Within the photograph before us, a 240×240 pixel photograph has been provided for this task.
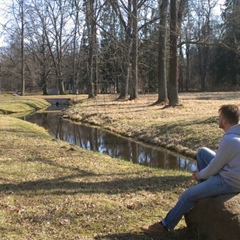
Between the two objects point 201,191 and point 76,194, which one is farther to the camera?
point 76,194

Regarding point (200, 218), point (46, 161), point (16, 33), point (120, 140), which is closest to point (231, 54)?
point (16, 33)

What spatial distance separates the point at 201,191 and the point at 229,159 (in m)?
0.51

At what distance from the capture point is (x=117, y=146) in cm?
1515

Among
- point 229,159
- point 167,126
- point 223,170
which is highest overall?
point 229,159

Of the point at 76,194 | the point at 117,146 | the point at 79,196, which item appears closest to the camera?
the point at 79,196

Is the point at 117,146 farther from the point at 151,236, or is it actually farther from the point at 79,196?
the point at 151,236

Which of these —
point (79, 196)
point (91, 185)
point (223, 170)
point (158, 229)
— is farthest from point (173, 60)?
point (223, 170)

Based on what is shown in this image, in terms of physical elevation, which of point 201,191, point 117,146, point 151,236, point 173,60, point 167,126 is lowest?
point 117,146

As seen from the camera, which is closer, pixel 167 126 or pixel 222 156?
pixel 222 156

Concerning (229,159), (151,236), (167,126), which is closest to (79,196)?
(151,236)

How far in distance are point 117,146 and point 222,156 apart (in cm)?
1091

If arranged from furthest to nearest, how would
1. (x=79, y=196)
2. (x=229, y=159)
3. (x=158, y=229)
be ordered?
(x=79, y=196)
(x=158, y=229)
(x=229, y=159)

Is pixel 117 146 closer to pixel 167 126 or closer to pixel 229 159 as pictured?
Answer: pixel 167 126

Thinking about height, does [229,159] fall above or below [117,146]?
above
